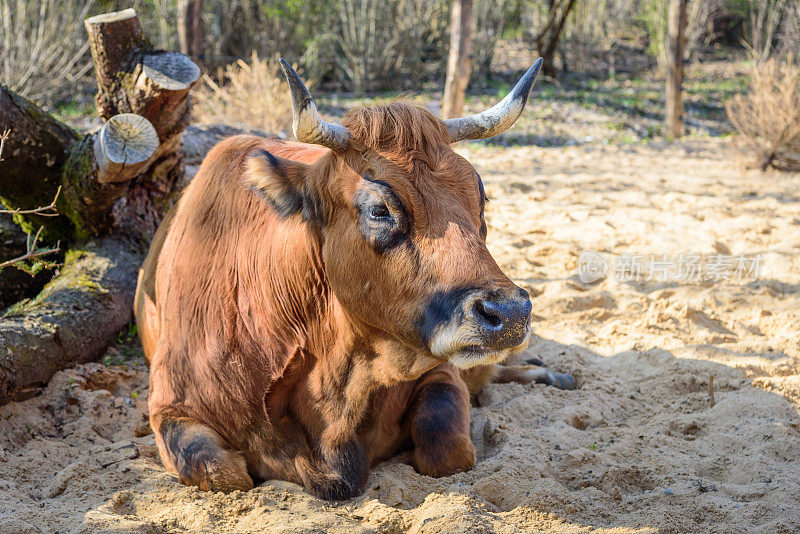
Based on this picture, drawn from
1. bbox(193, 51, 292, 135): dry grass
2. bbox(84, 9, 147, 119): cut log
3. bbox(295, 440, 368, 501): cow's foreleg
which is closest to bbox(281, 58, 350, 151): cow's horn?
bbox(295, 440, 368, 501): cow's foreleg

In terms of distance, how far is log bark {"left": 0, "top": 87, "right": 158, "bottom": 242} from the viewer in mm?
4258

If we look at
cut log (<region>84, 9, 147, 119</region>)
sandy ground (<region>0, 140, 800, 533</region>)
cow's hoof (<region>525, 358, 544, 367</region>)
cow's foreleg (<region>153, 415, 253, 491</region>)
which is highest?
cut log (<region>84, 9, 147, 119</region>)

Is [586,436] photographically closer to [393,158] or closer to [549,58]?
[393,158]

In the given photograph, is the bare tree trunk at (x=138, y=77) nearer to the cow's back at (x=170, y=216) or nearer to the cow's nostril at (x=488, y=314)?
the cow's back at (x=170, y=216)

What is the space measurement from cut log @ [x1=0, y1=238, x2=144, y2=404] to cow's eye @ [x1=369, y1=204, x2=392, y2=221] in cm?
230

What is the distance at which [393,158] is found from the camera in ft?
8.59

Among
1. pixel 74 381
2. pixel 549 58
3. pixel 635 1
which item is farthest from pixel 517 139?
pixel 635 1

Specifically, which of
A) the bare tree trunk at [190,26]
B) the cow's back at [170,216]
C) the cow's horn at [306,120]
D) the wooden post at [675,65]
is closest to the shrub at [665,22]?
the wooden post at [675,65]

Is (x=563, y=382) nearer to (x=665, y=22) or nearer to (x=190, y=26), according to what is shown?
(x=190, y=26)

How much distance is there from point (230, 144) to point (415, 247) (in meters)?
1.52

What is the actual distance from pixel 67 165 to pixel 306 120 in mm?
2783

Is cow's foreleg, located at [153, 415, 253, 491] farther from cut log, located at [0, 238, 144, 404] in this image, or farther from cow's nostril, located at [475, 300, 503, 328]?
cow's nostril, located at [475, 300, 503, 328]

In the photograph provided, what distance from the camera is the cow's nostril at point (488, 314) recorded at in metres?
2.29

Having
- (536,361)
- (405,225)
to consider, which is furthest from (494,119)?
(536,361)
